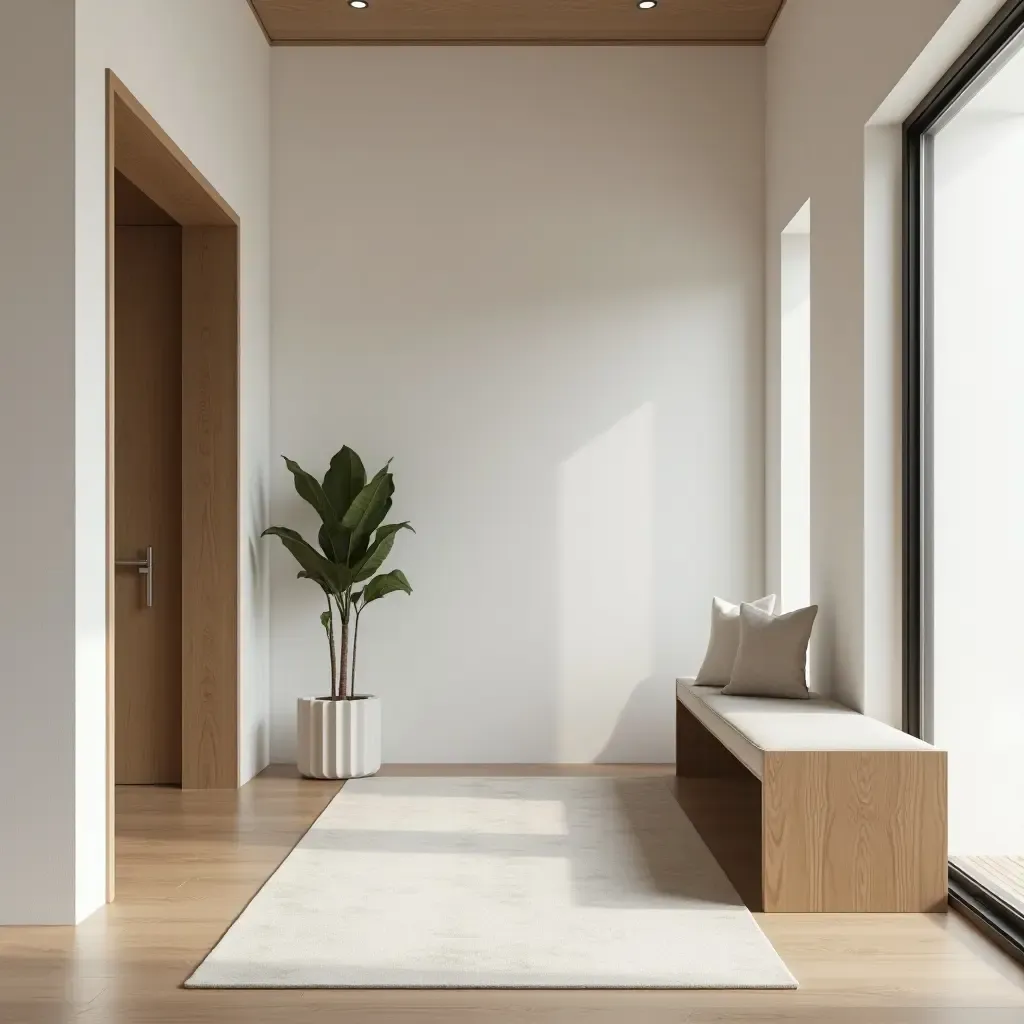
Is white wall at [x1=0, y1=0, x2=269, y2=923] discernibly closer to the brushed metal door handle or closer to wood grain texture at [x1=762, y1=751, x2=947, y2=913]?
wood grain texture at [x1=762, y1=751, x2=947, y2=913]

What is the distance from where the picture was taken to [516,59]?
18.2ft

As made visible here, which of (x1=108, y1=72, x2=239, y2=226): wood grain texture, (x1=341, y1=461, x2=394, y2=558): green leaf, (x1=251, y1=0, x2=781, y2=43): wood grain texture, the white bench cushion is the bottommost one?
the white bench cushion

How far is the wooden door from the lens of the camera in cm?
517

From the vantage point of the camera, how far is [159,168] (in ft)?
13.6

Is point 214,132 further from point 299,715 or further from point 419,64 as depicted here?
point 299,715

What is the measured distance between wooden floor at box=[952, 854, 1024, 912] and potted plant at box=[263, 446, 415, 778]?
252 cm

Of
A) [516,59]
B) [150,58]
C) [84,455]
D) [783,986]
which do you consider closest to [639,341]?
[516,59]

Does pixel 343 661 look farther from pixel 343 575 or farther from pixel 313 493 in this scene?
pixel 313 493

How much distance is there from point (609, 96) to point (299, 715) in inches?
121

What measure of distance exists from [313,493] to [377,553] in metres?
0.37

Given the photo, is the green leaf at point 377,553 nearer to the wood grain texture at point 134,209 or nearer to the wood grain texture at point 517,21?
the wood grain texture at point 134,209

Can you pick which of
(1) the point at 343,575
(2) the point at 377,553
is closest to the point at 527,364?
(2) the point at 377,553

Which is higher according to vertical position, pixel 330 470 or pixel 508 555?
pixel 330 470

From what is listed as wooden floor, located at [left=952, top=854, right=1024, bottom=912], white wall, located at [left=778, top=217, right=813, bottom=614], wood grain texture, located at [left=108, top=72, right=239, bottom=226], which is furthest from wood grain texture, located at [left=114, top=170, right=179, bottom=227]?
wooden floor, located at [left=952, top=854, right=1024, bottom=912]
